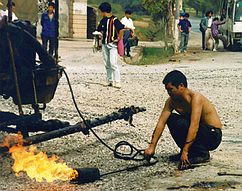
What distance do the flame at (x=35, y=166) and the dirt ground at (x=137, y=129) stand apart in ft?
0.30

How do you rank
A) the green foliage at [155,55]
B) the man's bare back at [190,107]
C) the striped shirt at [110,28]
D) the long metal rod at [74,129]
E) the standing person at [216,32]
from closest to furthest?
the long metal rod at [74,129] < the man's bare back at [190,107] < the striped shirt at [110,28] < the green foliage at [155,55] < the standing person at [216,32]

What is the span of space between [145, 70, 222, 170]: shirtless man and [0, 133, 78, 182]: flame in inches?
39.5

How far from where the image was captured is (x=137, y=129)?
10.5m

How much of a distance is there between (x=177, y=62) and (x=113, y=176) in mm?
16907

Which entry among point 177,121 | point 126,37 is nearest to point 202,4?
point 126,37

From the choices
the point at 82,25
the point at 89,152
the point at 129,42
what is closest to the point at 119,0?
the point at 82,25

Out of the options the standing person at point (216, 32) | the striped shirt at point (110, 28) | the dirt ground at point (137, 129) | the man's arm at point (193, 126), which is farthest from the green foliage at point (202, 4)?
the man's arm at point (193, 126)

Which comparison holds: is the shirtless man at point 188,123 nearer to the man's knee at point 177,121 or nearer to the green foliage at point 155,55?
the man's knee at point 177,121

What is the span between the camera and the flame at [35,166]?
23.6 ft

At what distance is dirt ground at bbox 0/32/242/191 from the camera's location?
23.6 feet

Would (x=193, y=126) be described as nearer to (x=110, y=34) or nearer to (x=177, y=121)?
(x=177, y=121)

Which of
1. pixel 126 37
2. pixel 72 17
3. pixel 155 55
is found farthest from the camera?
pixel 72 17

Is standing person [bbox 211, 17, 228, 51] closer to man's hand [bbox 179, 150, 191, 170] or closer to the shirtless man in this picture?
the shirtless man

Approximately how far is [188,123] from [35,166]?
1807 millimetres
